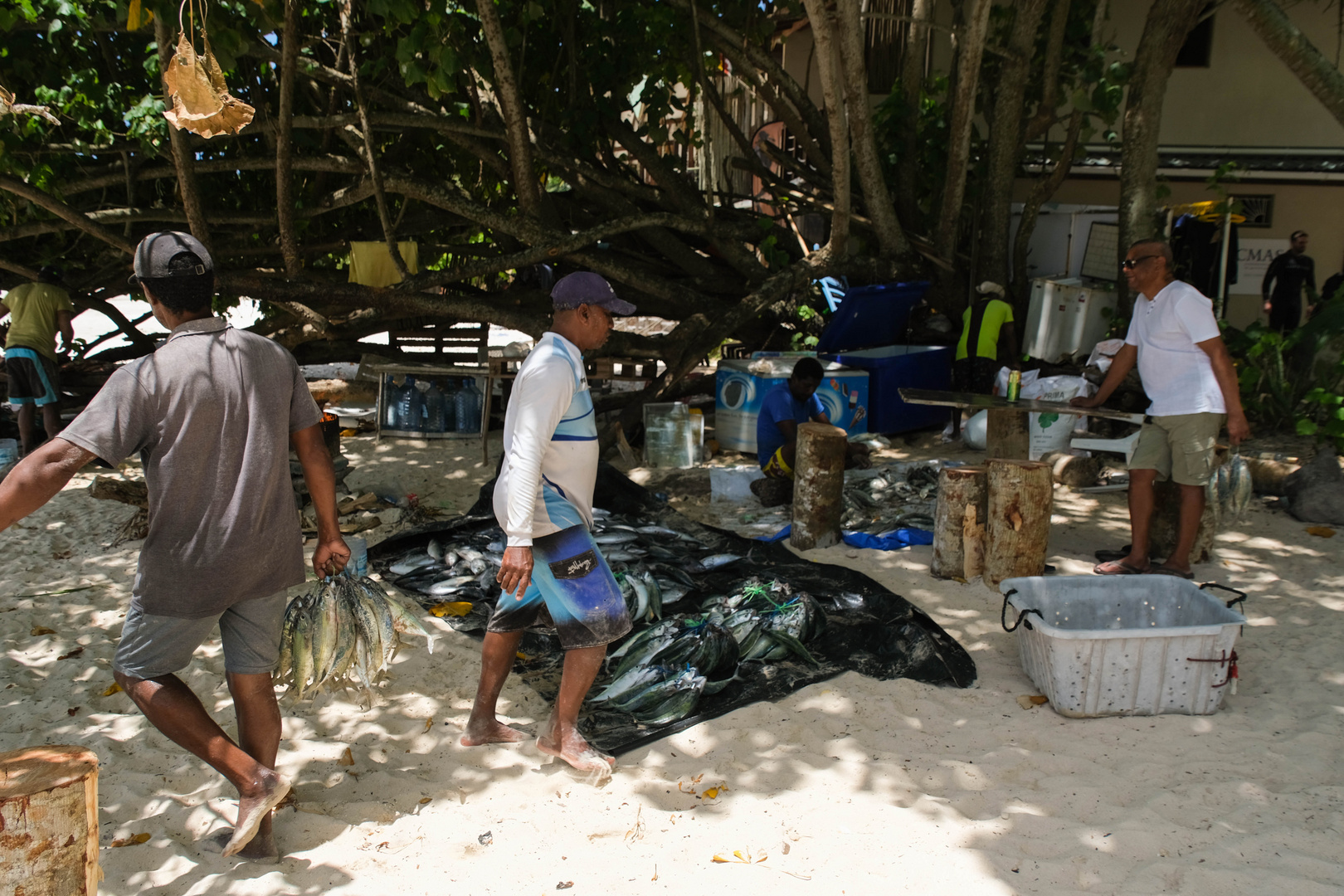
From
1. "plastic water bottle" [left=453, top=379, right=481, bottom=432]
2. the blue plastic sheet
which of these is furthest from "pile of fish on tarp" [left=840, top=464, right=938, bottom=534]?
"plastic water bottle" [left=453, top=379, right=481, bottom=432]

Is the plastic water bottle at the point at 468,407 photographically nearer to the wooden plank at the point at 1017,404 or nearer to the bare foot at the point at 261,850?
the wooden plank at the point at 1017,404

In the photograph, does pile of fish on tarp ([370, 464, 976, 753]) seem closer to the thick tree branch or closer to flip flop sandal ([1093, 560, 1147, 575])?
flip flop sandal ([1093, 560, 1147, 575])

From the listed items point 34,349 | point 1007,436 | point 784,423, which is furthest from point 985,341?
point 34,349

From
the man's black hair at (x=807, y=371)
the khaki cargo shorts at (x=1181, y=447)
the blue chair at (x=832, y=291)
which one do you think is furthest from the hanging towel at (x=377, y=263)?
the khaki cargo shorts at (x=1181, y=447)

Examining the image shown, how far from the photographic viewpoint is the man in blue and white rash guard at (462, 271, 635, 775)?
3307 mm

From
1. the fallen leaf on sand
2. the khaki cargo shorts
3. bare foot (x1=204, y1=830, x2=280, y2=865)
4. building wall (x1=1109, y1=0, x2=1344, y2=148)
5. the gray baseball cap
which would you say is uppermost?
building wall (x1=1109, y1=0, x2=1344, y2=148)

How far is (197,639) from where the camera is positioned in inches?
115

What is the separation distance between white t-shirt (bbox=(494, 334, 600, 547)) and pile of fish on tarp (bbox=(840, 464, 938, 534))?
351cm

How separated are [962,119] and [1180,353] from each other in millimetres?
4607

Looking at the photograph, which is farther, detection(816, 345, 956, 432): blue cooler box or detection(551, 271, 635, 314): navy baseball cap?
detection(816, 345, 956, 432): blue cooler box

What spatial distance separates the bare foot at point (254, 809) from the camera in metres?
2.87

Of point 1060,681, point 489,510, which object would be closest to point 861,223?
point 489,510

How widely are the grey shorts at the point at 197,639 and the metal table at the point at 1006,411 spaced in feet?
13.8

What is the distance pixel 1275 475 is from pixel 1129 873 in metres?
5.26
